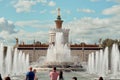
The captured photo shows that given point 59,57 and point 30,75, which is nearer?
point 30,75

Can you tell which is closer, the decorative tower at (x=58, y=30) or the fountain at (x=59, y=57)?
the fountain at (x=59, y=57)

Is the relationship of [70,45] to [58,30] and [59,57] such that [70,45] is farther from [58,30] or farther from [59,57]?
[59,57]

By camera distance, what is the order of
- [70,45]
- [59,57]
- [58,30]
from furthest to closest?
1. [70,45]
2. [58,30]
3. [59,57]

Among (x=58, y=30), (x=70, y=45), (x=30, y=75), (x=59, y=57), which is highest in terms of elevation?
(x=58, y=30)

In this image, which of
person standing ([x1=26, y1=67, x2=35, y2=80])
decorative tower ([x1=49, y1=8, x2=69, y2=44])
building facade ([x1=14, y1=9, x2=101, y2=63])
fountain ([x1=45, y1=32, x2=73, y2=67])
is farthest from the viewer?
building facade ([x1=14, y1=9, x2=101, y2=63])

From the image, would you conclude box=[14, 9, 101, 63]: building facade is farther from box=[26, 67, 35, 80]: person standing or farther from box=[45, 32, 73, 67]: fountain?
box=[26, 67, 35, 80]: person standing

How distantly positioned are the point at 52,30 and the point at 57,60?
166 feet

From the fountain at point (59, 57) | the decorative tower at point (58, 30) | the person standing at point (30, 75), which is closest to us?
the person standing at point (30, 75)

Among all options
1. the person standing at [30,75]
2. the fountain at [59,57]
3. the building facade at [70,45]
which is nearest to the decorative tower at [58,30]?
the building facade at [70,45]

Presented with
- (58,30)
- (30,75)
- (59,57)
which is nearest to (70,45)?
(58,30)

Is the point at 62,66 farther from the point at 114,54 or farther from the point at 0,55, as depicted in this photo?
the point at 0,55

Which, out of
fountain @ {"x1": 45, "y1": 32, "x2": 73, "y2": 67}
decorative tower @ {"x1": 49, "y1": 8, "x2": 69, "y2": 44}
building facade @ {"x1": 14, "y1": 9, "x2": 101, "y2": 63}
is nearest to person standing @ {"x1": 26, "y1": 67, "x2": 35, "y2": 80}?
fountain @ {"x1": 45, "y1": 32, "x2": 73, "y2": 67}

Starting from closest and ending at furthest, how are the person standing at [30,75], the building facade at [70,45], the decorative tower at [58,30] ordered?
the person standing at [30,75] → the decorative tower at [58,30] → the building facade at [70,45]

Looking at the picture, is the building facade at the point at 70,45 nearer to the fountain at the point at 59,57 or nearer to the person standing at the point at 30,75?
the fountain at the point at 59,57
